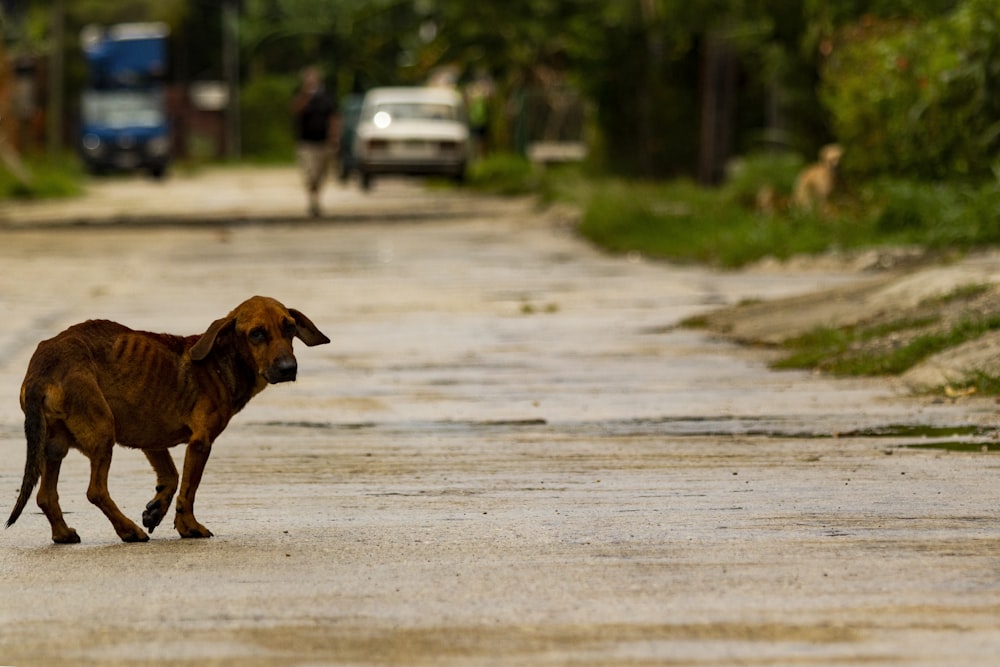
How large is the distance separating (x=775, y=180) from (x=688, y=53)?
891cm

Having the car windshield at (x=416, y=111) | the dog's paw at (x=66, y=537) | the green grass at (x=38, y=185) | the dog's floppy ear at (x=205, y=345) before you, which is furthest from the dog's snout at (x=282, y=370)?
the car windshield at (x=416, y=111)

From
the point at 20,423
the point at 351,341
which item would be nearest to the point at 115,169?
the point at 351,341

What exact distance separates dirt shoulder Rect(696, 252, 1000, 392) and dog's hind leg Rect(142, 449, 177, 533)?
216 inches

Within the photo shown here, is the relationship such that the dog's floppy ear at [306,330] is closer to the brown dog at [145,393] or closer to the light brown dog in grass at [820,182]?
the brown dog at [145,393]

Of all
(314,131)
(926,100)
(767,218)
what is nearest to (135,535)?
(926,100)

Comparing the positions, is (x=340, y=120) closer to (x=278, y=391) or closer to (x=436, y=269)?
(x=436, y=269)

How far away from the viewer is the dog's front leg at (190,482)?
296 inches

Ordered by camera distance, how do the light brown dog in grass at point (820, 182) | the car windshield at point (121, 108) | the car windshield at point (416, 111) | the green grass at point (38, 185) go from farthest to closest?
the car windshield at point (121, 108) < the car windshield at point (416, 111) < the green grass at point (38, 185) < the light brown dog in grass at point (820, 182)

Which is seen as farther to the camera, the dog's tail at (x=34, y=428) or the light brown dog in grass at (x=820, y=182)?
the light brown dog in grass at (x=820, y=182)

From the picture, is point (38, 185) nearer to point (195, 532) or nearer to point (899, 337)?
point (899, 337)

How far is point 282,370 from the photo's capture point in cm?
735

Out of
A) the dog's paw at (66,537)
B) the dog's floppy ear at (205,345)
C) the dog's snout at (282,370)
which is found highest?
the dog's floppy ear at (205,345)

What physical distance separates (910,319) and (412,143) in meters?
30.3

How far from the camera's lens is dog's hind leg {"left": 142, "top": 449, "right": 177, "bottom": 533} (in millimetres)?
7602
